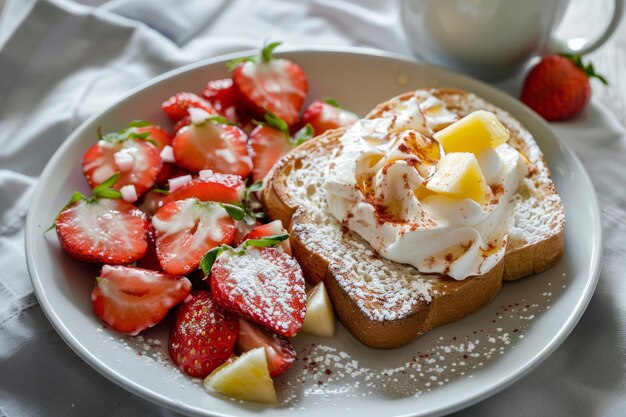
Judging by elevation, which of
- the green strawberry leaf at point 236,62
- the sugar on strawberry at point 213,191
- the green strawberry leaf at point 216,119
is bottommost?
the sugar on strawberry at point 213,191

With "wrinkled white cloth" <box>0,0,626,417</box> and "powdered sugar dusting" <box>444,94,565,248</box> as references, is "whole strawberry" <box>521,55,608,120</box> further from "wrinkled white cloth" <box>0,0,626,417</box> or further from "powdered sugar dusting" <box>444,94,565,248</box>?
"powdered sugar dusting" <box>444,94,565,248</box>

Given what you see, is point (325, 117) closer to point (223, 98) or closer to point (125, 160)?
point (223, 98)

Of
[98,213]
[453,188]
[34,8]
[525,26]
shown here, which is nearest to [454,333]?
[453,188]

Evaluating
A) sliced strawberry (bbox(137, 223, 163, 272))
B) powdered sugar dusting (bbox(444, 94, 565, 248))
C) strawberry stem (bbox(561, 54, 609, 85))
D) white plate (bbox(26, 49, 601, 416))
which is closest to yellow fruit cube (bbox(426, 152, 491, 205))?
powdered sugar dusting (bbox(444, 94, 565, 248))

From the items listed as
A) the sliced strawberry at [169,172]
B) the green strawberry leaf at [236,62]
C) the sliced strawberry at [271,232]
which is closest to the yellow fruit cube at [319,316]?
the sliced strawberry at [271,232]

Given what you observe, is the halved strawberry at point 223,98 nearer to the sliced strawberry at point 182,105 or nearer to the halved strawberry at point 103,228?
the sliced strawberry at point 182,105
